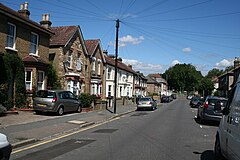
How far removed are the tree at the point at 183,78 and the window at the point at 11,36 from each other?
123 meters

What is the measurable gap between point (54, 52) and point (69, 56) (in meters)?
1.82

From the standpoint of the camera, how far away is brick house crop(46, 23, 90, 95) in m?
27.2

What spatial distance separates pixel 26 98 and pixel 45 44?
17.7 feet

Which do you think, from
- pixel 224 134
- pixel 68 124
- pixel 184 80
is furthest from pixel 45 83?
pixel 184 80

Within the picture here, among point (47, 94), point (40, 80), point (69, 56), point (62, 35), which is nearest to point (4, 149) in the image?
point (47, 94)

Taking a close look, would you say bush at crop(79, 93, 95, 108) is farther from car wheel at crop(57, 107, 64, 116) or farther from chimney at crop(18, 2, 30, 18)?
chimney at crop(18, 2, 30, 18)

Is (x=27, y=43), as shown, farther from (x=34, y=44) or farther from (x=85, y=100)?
(x=85, y=100)

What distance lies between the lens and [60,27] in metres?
31.0

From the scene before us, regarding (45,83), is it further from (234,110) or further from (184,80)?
(184,80)

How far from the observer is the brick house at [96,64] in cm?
3469

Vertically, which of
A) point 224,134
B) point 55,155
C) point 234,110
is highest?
point 234,110

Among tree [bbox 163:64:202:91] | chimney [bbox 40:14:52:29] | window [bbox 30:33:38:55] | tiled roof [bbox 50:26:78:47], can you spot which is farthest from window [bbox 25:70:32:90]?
tree [bbox 163:64:202:91]

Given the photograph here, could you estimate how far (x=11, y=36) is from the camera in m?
20.2

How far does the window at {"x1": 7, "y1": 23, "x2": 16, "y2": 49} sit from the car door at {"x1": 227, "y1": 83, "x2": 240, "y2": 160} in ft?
56.5
